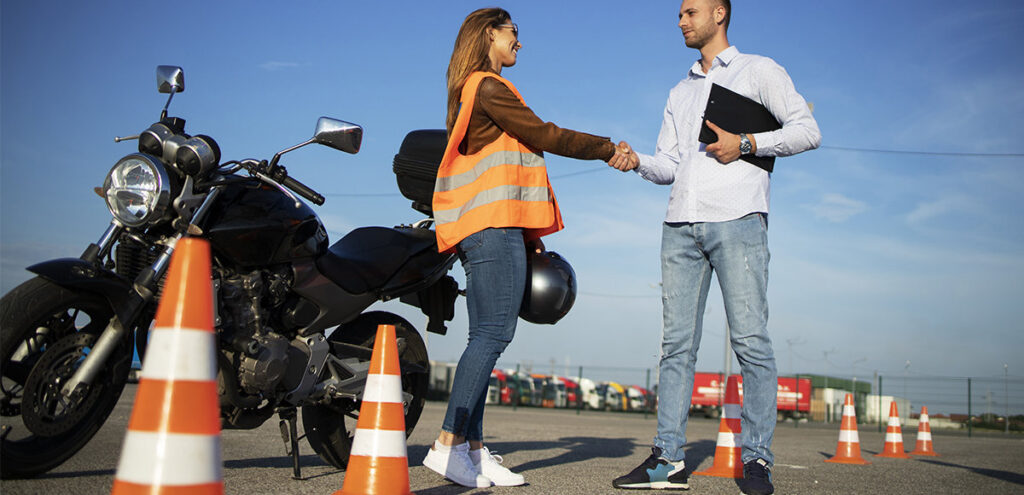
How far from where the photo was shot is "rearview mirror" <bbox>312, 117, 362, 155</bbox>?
350 centimetres

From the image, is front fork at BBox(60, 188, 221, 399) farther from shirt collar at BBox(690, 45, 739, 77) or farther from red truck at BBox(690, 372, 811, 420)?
red truck at BBox(690, 372, 811, 420)

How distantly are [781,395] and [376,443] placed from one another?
39231 millimetres

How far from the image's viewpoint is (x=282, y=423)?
3918 mm

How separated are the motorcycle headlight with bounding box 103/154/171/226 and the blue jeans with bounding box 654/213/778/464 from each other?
7.73 ft

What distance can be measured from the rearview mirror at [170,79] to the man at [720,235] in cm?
203

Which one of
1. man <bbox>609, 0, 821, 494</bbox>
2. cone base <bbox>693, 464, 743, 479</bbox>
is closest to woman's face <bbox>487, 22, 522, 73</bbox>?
man <bbox>609, 0, 821, 494</bbox>

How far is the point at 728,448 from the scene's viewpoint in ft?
16.8

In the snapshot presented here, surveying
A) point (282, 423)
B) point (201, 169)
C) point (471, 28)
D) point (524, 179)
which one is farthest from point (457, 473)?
point (471, 28)

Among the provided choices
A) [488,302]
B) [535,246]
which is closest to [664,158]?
[535,246]

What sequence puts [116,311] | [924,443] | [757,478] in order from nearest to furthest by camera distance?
1. [116,311]
2. [757,478]
3. [924,443]

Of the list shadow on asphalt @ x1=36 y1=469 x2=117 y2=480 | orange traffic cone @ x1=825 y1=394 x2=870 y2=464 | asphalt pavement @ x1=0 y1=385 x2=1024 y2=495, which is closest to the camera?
shadow on asphalt @ x1=36 y1=469 x2=117 y2=480

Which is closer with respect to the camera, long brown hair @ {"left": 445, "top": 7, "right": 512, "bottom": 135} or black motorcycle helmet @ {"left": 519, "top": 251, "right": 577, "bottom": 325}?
long brown hair @ {"left": 445, "top": 7, "right": 512, "bottom": 135}

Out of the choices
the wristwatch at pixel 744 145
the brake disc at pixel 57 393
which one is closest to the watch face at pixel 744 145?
the wristwatch at pixel 744 145

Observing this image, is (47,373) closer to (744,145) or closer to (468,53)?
(468,53)
